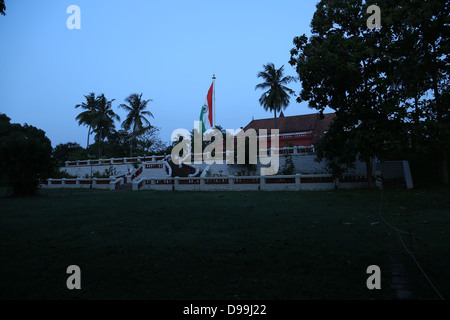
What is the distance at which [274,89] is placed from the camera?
134ft

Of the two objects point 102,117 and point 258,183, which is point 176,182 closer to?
point 258,183

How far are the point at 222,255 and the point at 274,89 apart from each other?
3786 centimetres

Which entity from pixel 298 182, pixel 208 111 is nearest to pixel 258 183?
pixel 298 182

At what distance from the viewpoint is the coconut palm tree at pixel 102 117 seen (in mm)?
47263

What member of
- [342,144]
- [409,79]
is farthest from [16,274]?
[409,79]

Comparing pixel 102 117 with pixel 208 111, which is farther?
pixel 102 117

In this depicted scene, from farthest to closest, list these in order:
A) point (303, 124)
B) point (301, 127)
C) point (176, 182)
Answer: point (303, 124)
point (301, 127)
point (176, 182)

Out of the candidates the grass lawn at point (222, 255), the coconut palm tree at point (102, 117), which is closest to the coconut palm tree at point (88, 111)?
the coconut palm tree at point (102, 117)

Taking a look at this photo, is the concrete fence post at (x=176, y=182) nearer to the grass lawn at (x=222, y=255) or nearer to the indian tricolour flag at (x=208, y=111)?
the indian tricolour flag at (x=208, y=111)

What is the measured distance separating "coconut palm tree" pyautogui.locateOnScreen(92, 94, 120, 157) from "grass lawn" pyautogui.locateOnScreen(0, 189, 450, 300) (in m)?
40.7

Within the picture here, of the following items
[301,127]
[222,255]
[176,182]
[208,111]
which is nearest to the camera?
[222,255]

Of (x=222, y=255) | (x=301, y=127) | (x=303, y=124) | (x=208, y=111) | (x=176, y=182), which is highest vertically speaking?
(x=303, y=124)

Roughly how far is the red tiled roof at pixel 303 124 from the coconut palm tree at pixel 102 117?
23.2 m

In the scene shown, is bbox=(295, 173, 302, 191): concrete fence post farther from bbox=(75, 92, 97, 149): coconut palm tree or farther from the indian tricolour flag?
bbox=(75, 92, 97, 149): coconut palm tree
